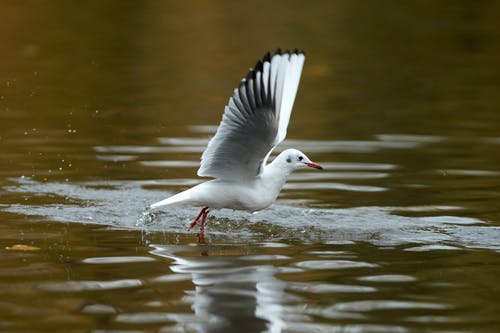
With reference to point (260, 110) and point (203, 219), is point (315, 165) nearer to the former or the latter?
point (260, 110)

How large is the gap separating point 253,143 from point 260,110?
341mm

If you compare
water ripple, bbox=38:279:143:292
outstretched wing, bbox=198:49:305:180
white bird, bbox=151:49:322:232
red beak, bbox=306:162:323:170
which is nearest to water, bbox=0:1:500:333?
water ripple, bbox=38:279:143:292

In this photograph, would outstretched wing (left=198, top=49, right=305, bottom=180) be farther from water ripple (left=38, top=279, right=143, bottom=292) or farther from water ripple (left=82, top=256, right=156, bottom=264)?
water ripple (left=38, top=279, right=143, bottom=292)

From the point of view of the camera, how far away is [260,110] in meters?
7.74

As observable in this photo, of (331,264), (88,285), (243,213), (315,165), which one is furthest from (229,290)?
(243,213)

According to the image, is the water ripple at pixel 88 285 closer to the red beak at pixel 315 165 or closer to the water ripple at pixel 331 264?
the water ripple at pixel 331 264

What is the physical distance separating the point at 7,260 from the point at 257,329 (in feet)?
7.54

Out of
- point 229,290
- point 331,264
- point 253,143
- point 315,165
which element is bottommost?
point 229,290

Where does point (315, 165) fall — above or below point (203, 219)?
above

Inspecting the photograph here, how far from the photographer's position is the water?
254 inches

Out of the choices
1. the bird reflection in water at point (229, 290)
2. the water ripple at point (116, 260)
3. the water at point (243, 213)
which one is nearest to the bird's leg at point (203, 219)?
the water at point (243, 213)

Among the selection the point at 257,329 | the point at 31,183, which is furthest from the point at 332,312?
the point at 31,183

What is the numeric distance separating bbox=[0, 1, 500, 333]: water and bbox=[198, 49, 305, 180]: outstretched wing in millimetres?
719

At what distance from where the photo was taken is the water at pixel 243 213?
646 centimetres
